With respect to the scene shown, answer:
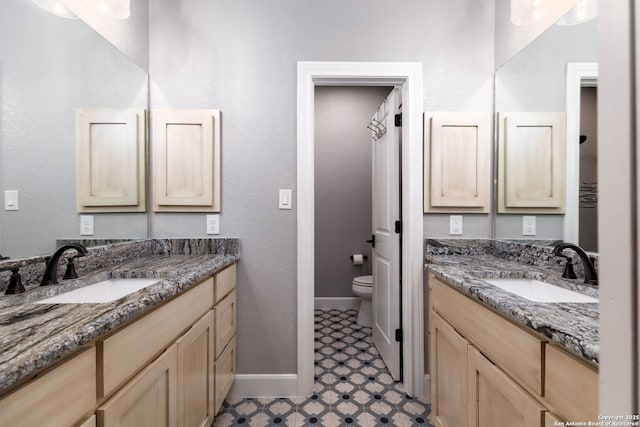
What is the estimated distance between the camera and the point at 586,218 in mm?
1214

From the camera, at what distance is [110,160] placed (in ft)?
4.95

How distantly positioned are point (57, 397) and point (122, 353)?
0.19m

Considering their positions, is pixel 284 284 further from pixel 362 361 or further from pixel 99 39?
pixel 99 39

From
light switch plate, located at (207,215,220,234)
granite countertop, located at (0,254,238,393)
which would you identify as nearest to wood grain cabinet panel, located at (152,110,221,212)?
light switch plate, located at (207,215,220,234)

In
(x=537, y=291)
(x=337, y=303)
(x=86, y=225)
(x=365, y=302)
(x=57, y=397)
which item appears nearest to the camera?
(x=57, y=397)

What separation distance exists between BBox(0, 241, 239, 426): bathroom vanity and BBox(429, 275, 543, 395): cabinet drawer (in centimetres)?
108

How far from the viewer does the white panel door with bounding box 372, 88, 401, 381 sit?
191 cm

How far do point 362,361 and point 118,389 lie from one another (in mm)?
1752

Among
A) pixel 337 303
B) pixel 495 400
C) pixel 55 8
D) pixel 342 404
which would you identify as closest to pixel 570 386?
pixel 495 400

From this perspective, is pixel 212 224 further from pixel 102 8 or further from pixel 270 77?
pixel 102 8

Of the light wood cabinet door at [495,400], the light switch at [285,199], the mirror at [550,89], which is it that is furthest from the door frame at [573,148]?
the light switch at [285,199]

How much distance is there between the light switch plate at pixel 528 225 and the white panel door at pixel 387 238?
691 mm

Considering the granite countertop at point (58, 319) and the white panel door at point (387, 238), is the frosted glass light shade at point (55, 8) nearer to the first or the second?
the granite countertop at point (58, 319)

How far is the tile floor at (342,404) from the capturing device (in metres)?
1.56
